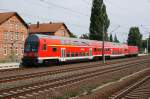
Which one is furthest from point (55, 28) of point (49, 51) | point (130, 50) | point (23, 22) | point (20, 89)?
point (20, 89)

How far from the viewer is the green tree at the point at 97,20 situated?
69.2 m

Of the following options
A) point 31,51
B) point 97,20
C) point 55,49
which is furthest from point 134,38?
point 31,51

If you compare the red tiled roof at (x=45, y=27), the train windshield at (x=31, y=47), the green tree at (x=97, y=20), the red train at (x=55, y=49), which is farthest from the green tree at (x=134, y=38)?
the train windshield at (x=31, y=47)

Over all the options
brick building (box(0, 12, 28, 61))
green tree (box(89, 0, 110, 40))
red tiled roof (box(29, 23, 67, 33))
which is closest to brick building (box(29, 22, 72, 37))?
Answer: red tiled roof (box(29, 23, 67, 33))

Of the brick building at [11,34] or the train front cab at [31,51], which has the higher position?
the brick building at [11,34]

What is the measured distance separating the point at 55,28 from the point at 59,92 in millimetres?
65611

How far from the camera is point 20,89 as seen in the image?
17.6 metres

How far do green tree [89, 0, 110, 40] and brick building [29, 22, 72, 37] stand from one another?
13.6 metres

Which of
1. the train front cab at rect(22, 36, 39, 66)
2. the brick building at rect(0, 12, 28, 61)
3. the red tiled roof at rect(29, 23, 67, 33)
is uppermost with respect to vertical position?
the red tiled roof at rect(29, 23, 67, 33)

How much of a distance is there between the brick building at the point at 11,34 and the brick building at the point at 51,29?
41.7 ft

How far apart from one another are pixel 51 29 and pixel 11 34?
61.7ft

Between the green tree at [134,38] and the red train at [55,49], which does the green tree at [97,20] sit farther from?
the green tree at [134,38]

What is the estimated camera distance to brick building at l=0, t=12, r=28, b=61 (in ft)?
202

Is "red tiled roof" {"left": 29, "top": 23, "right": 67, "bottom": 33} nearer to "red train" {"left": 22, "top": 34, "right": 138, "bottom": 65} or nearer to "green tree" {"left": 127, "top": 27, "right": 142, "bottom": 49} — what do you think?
"red train" {"left": 22, "top": 34, "right": 138, "bottom": 65}
